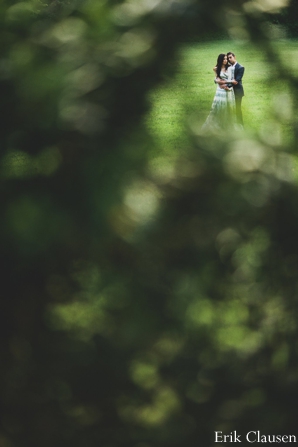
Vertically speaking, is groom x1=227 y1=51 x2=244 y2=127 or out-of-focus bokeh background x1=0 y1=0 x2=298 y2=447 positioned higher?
groom x1=227 y1=51 x2=244 y2=127

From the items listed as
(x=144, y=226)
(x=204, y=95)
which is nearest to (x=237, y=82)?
(x=204, y=95)

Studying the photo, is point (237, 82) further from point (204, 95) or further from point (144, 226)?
point (144, 226)

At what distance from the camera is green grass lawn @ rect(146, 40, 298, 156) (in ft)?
2.25

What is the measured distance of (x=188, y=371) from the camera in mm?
814

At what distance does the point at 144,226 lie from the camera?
0.66m

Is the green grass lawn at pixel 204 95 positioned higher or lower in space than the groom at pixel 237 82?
lower

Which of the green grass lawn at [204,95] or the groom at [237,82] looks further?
the groom at [237,82]

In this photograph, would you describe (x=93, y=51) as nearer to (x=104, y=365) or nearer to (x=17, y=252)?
(x=17, y=252)

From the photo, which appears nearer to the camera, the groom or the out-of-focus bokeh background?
the out-of-focus bokeh background

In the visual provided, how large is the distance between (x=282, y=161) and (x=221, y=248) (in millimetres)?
169

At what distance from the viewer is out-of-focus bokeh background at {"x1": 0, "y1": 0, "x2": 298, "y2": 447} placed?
0.62 m

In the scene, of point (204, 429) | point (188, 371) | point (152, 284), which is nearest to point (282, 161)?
point (152, 284)

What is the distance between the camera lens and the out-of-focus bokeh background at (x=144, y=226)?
621mm

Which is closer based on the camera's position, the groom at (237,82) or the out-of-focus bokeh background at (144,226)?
the out-of-focus bokeh background at (144,226)
